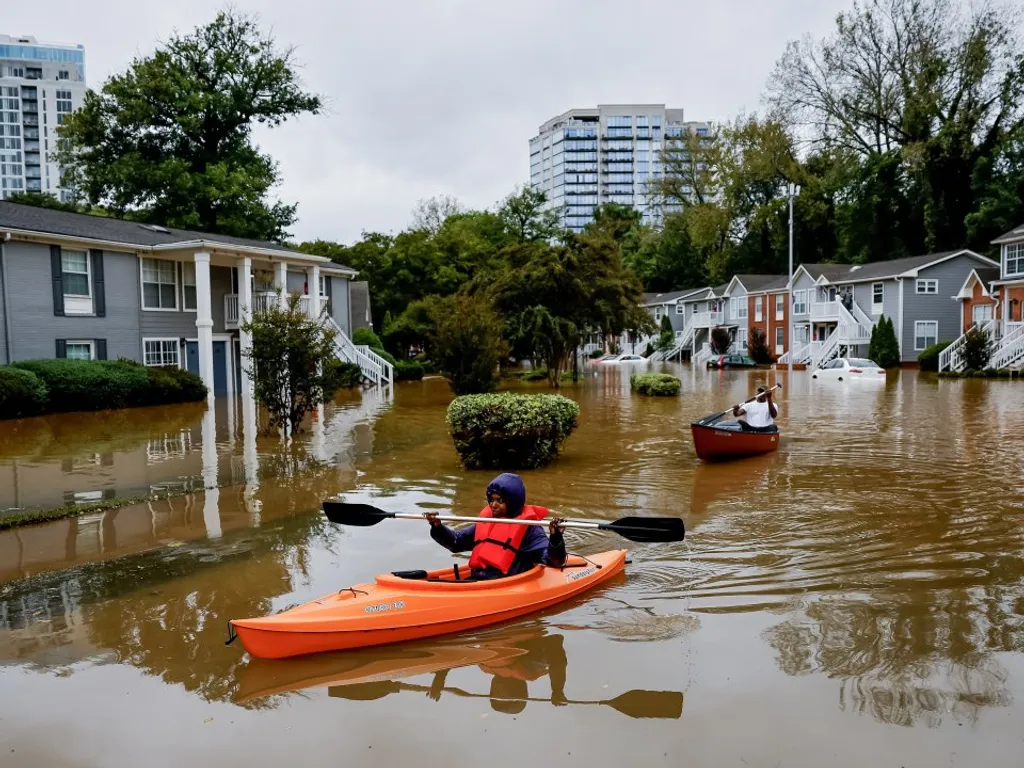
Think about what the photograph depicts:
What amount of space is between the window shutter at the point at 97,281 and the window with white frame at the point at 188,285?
3.59m

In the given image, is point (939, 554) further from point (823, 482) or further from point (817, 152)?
point (817, 152)

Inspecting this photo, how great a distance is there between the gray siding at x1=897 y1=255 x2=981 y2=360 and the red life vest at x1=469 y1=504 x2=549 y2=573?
162 feet

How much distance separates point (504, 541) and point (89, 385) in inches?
779

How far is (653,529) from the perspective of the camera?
25.9ft

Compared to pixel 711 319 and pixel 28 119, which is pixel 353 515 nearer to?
pixel 711 319

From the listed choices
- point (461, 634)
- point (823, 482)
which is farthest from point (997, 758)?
point (823, 482)

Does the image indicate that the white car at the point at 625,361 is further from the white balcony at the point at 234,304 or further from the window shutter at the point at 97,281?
the window shutter at the point at 97,281

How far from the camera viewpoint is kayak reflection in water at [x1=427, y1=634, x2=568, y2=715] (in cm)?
588

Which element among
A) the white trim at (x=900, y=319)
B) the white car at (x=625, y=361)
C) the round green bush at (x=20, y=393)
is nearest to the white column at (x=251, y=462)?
the round green bush at (x=20, y=393)

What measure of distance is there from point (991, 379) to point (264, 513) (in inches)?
1381

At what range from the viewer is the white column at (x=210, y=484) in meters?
11.0

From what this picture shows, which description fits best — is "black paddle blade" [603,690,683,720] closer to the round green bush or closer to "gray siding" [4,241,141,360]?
the round green bush

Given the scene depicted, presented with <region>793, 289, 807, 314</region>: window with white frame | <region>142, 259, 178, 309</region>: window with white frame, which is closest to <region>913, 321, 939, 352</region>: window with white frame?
<region>793, 289, 807, 314</region>: window with white frame

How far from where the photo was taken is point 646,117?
6708 inches
